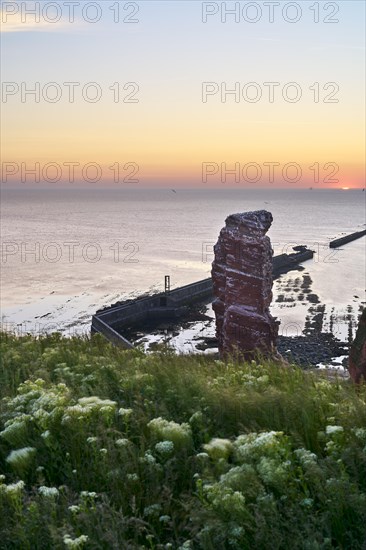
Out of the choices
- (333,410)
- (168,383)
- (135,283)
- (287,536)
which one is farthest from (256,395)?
(135,283)

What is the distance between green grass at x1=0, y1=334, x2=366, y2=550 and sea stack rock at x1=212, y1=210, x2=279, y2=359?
1908 cm

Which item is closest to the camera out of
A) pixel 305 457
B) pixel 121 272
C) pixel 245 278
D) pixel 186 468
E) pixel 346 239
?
pixel 305 457

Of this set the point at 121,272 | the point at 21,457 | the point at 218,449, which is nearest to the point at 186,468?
the point at 218,449

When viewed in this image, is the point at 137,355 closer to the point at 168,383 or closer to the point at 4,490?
the point at 168,383

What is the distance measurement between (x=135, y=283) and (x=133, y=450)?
69478mm

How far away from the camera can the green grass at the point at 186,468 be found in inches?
162

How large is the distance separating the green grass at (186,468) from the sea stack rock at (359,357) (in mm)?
3793

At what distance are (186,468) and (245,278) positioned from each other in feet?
70.8

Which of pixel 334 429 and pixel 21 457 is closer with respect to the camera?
pixel 334 429

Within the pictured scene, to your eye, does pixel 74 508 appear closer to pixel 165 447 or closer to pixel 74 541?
Result: pixel 74 541

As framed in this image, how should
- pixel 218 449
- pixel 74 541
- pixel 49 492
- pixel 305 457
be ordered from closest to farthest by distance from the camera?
pixel 74 541 < pixel 49 492 < pixel 305 457 < pixel 218 449

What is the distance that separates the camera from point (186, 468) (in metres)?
5.04

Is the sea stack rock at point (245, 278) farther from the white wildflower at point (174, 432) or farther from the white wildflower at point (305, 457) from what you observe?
the white wildflower at point (305, 457)

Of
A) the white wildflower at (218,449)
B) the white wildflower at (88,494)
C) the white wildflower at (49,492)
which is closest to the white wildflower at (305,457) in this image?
the white wildflower at (218,449)
